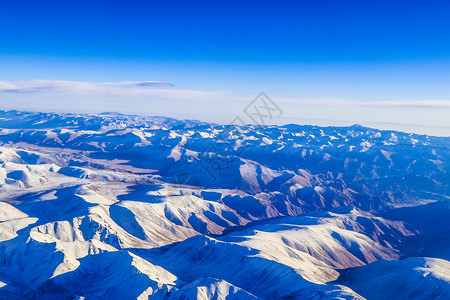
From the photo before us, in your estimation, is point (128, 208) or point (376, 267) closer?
point (376, 267)

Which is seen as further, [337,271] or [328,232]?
[328,232]

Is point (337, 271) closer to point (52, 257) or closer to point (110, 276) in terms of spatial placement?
point (110, 276)

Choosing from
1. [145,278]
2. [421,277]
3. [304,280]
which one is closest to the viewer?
[145,278]

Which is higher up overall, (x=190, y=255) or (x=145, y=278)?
(x=145, y=278)

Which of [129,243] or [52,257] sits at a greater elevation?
[52,257]

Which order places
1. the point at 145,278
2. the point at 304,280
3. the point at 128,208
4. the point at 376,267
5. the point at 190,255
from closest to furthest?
the point at 145,278 < the point at 304,280 < the point at 190,255 < the point at 376,267 < the point at 128,208

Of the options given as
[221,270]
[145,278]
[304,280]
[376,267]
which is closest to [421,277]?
[376,267]

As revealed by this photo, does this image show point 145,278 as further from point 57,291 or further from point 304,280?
point 304,280

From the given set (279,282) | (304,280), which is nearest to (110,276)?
(279,282)

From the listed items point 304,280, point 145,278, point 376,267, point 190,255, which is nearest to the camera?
point 145,278

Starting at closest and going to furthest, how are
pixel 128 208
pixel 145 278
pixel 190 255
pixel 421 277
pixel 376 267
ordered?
pixel 145 278 → pixel 421 277 → pixel 190 255 → pixel 376 267 → pixel 128 208
